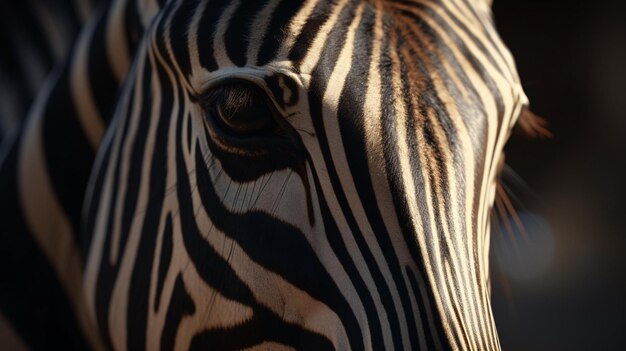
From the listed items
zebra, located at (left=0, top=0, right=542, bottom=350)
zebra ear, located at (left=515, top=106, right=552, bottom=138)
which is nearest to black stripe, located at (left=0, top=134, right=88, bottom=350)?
zebra, located at (left=0, top=0, right=542, bottom=350)

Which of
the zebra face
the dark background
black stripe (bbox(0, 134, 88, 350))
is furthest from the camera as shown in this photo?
the dark background

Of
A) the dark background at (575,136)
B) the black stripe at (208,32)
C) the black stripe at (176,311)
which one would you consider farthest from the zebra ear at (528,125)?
the dark background at (575,136)

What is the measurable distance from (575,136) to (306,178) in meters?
6.10

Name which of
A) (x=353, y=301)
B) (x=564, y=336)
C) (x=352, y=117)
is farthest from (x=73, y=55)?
(x=564, y=336)

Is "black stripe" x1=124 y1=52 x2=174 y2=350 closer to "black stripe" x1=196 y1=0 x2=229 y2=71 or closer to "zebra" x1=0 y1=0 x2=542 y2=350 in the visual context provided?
"zebra" x1=0 y1=0 x2=542 y2=350

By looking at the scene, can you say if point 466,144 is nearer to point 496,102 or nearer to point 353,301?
point 496,102

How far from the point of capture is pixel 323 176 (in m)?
1.42

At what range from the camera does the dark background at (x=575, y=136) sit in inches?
262

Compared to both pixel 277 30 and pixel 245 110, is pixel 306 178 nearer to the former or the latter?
pixel 245 110

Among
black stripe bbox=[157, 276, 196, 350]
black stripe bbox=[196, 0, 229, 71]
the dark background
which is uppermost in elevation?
black stripe bbox=[196, 0, 229, 71]

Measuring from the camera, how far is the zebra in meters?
1.36

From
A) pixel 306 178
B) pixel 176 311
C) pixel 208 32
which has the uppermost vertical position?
pixel 208 32

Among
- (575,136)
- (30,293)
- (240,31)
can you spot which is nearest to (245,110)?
(240,31)

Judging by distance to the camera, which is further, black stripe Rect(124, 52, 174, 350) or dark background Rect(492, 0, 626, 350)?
dark background Rect(492, 0, 626, 350)
